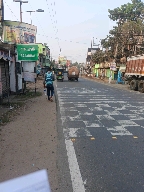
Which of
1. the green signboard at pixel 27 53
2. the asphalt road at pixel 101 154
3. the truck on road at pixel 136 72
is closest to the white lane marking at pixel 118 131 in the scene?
the asphalt road at pixel 101 154

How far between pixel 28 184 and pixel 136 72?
19803mm

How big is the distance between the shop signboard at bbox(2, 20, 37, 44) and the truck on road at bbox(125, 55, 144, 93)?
47.0 feet

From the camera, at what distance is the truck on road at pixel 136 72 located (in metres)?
20.3

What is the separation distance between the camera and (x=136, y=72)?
21594 mm

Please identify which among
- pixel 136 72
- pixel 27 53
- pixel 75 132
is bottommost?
pixel 75 132

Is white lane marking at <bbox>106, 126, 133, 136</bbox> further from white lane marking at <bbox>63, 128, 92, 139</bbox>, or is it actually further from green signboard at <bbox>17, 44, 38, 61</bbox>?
green signboard at <bbox>17, 44, 38, 61</bbox>

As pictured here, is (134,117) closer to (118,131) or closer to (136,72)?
(118,131)

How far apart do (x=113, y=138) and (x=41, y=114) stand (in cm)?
380

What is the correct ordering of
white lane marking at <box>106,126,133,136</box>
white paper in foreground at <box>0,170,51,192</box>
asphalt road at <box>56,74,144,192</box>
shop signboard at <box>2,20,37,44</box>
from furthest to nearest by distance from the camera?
shop signboard at <box>2,20,37,44</box>, white lane marking at <box>106,126,133,136</box>, asphalt road at <box>56,74,144,192</box>, white paper in foreground at <box>0,170,51,192</box>

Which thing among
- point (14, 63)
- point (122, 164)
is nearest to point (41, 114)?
point (122, 164)

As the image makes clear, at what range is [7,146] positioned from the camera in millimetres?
5070

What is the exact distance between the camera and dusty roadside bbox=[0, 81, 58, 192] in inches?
152

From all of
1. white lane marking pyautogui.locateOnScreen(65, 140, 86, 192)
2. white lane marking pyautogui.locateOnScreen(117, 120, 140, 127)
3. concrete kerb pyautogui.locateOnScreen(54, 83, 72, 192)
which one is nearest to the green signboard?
white lane marking pyautogui.locateOnScreen(117, 120, 140, 127)

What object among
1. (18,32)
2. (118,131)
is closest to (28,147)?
(118,131)
